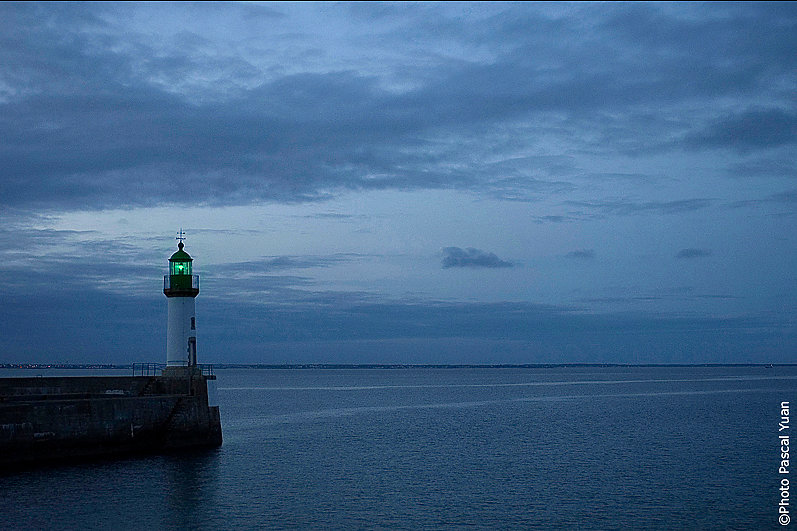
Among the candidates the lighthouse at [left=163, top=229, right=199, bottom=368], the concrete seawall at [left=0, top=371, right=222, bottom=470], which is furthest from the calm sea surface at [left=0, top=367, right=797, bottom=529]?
the lighthouse at [left=163, top=229, right=199, bottom=368]

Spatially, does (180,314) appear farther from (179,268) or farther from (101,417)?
(101,417)

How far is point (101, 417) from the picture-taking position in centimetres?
2917

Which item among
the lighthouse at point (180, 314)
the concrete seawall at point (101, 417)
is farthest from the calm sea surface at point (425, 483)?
the lighthouse at point (180, 314)

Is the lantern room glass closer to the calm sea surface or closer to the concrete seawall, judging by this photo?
the concrete seawall

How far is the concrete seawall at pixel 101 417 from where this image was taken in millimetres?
26422

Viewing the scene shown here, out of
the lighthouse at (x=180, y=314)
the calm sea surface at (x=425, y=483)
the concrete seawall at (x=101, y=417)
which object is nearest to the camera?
the calm sea surface at (x=425, y=483)

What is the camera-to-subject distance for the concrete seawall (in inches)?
1040

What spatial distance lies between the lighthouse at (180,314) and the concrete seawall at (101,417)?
957 mm

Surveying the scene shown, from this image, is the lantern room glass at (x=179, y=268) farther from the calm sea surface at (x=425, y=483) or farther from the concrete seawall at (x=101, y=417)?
the calm sea surface at (x=425, y=483)

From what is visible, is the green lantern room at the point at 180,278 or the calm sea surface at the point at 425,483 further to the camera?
the green lantern room at the point at 180,278

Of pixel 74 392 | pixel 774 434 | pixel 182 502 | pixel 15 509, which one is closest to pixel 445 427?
pixel 774 434

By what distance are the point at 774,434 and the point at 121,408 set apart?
115 ft

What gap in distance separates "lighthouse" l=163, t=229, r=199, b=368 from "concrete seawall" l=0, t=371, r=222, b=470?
96 centimetres

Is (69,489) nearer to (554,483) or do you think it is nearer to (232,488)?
(232,488)
